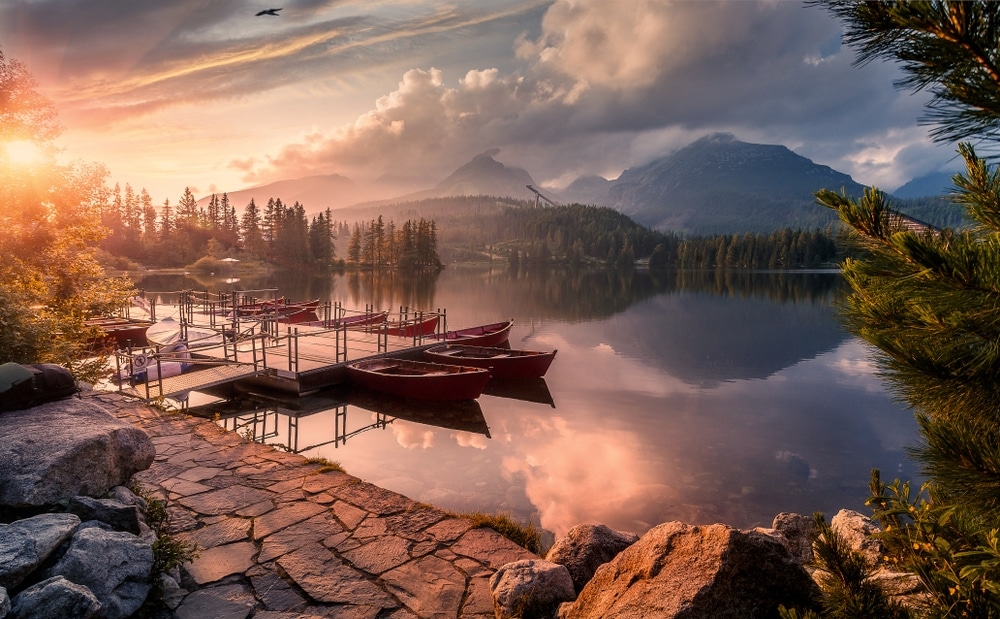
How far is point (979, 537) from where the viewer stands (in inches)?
98.0

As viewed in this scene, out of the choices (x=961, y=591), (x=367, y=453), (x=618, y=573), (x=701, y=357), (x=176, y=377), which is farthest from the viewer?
(x=701, y=357)

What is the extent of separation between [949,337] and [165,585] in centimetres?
648

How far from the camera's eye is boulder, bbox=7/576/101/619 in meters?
3.49

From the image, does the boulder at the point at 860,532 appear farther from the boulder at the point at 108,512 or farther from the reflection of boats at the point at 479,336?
the reflection of boats at the point at 479,336

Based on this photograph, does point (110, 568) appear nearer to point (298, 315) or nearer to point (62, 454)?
point (62, 454)

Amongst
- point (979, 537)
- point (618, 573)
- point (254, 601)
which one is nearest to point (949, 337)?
point (979, 537)

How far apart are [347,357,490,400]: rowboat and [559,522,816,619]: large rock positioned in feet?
45.8

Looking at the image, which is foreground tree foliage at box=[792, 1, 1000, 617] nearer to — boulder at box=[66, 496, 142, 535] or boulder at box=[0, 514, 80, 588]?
boulder at box=[0, 514, 80, 588]

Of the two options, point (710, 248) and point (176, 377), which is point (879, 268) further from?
point (710, 248)

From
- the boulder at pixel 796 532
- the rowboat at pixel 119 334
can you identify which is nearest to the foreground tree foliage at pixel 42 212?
the rowboat at pixel 119 334

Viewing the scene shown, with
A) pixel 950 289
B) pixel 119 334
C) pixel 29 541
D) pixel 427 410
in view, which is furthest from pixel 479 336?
pixel 950 289

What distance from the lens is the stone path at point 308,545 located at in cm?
510

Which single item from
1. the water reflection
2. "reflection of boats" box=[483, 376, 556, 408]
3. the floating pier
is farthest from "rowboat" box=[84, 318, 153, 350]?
"reflection of boats" box=[483, 376, 556, 408]

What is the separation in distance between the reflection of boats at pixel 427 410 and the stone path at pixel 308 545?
784 centimetres
